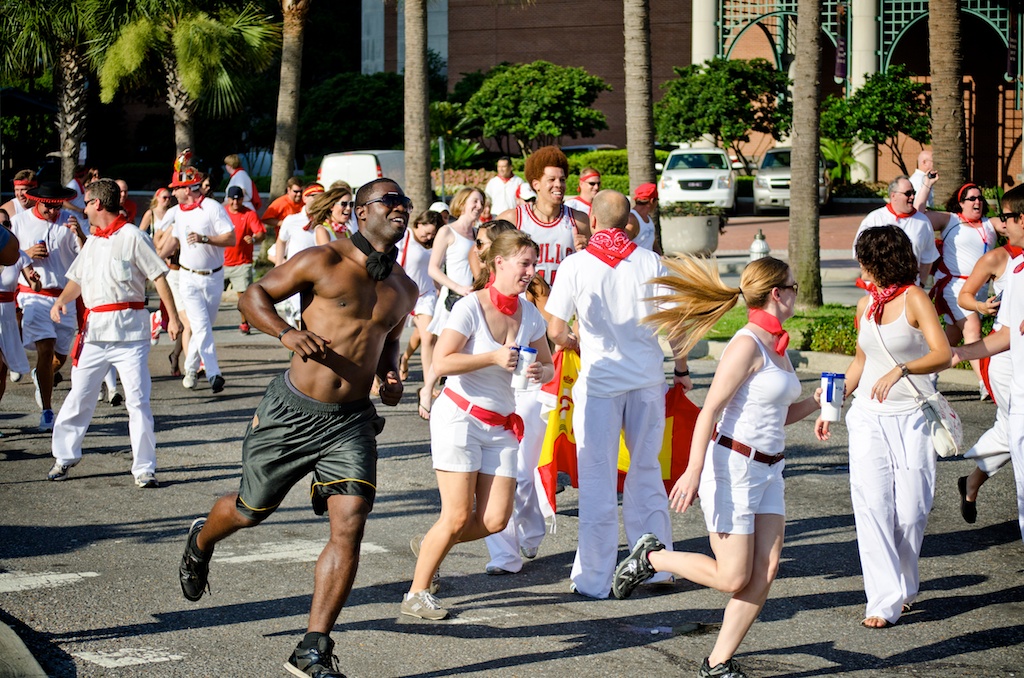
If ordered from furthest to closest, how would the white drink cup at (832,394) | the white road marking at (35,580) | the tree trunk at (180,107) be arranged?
the tree trunk at (180,107)
the white road marking at (35,580)
the white drink cup at (832,394)

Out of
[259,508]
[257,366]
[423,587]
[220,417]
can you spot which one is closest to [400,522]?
[423,587]

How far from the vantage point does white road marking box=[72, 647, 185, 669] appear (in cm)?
550

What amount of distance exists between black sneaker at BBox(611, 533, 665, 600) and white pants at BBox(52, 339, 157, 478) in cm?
407

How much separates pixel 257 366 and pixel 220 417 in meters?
2.96

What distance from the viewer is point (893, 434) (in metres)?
6.36

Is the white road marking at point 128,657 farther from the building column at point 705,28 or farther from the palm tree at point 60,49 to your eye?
the building column at point 705,28

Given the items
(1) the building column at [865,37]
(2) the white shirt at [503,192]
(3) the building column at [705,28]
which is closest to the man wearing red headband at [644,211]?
(2) the white shirt at [503,192]

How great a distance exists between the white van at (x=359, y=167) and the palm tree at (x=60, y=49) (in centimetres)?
627

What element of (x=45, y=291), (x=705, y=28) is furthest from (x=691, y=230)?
(x=705, y=28)

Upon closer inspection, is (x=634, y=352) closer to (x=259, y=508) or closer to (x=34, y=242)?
(x=259, y=508)

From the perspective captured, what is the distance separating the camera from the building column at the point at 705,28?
140 feet

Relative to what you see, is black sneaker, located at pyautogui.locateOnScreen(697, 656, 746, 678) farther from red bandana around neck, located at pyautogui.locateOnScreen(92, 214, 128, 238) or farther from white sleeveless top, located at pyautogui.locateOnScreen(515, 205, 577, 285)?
red bandana around neck, located at pyautogui.locateOnScreen(92, 214, 128, 238)

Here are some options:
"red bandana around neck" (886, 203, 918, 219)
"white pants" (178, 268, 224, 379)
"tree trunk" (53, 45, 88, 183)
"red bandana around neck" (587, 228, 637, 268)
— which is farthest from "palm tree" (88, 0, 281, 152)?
"red bandana around neck" (587, 228, 637, 268)

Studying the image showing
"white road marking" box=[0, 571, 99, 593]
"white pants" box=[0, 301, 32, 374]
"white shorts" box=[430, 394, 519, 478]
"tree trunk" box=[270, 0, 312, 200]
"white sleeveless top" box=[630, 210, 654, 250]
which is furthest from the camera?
"tree trunk" box=[270, 0, 312, 200]
